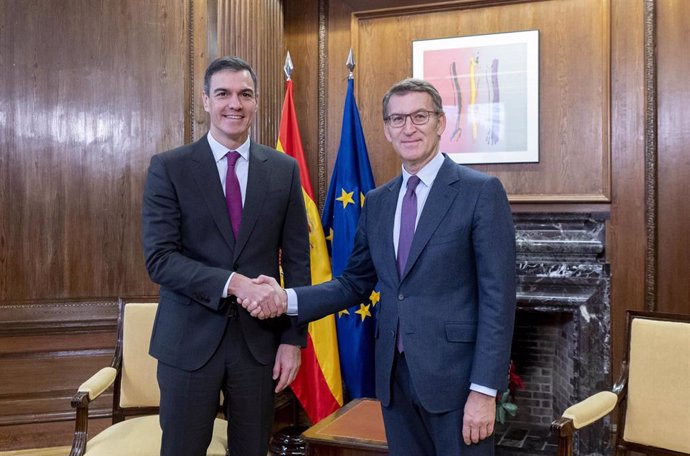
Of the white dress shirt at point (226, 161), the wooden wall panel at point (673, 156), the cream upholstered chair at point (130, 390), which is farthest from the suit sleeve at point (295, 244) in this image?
the wooden wall panel at point (673, 156)

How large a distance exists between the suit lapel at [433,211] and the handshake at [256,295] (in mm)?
357

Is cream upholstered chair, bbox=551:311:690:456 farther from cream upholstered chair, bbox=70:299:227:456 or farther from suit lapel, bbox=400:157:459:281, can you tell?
cream upholstered chair, bbox=70:299:227:456

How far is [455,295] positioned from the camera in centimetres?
149

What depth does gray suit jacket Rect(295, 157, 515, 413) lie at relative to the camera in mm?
1442

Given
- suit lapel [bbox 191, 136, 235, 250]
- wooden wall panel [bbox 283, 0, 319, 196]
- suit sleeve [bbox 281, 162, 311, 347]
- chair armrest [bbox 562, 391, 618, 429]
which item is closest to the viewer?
suit lapel [bbox 191, 136, 235, 250]

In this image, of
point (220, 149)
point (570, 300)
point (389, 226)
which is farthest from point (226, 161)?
point (570, 300)

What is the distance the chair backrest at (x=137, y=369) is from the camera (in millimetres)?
2500

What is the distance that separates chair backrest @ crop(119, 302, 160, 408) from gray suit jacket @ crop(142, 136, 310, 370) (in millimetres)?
892

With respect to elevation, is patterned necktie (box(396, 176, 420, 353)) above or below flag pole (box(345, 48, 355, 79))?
below

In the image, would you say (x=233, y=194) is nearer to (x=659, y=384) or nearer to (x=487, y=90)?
(x=659, y=384)

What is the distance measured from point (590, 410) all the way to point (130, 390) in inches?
69.9

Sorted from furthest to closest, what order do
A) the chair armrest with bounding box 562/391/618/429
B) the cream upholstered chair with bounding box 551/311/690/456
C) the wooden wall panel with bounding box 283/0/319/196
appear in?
the wooden wall panel with bounding box 283/0/319/196 → the cream upholstered chair with bounding box 551/311/690/456 → the chair armrest with bounding box 562/391/618/429

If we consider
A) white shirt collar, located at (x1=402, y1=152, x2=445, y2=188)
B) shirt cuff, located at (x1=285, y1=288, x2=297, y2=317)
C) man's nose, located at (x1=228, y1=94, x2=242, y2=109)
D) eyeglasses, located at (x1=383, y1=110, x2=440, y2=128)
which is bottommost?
shirt cuff, located at (x1=285, y1=288, x2=297, y2=317)

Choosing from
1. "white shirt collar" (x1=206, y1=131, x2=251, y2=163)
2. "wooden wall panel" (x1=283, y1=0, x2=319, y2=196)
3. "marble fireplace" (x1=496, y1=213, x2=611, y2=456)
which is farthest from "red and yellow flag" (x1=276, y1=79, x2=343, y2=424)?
"white shirt collar" (x1=206, y1=131, x2=251, y2=163)
